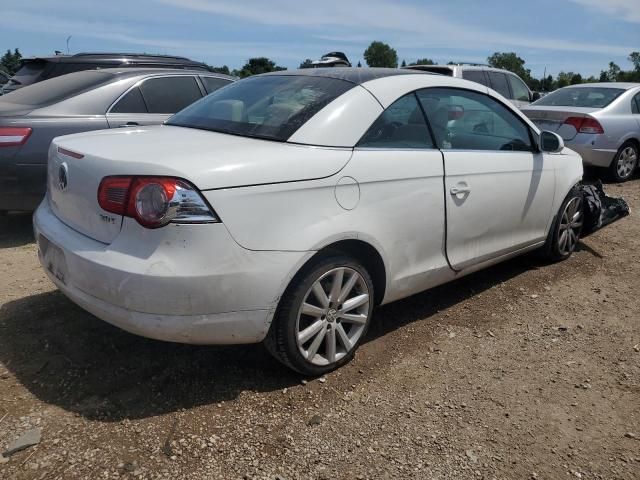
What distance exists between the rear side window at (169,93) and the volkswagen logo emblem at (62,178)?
9.38 ft

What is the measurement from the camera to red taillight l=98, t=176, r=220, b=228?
7.80 feet

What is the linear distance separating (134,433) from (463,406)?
5.18 ft

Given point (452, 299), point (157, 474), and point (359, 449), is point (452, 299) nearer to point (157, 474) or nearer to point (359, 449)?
point (359, 449)

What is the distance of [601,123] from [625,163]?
3.19ft

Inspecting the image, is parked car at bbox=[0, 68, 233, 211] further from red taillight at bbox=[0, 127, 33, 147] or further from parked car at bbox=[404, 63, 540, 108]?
parked car at bbox=[404, 63, 540, 108]

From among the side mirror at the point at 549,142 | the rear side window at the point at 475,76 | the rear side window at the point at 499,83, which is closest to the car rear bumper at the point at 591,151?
the rear side window at the point at 475,76

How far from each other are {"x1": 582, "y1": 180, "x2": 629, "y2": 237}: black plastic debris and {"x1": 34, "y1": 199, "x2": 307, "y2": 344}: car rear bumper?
4.02 metres

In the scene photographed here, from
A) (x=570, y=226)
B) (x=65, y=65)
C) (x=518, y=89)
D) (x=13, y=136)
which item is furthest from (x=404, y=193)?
(x=518, y=89)

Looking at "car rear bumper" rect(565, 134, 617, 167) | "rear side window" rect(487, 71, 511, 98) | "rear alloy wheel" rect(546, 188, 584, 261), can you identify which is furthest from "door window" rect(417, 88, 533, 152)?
"rear side window" rect(487, 71, 511, 98)

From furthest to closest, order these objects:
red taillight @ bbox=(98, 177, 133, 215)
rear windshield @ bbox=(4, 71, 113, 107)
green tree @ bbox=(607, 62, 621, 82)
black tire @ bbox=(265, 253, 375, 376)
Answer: green tree @ bbox=(607, 62, 621, 82) < rear windshield @ bbox=(4, 71, 113, 107) < black tire @ bbox=(265, 253, 375, 376) < red taillight @ bbox=(98, 177, 133, 215)

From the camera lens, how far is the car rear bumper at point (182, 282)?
7.80 ft

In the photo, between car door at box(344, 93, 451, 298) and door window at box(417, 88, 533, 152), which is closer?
car door at box(344, 93, 451, 298)

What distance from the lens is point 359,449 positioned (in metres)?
2.45

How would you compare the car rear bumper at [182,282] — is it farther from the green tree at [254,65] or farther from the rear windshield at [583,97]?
the green tree at [254,65]
